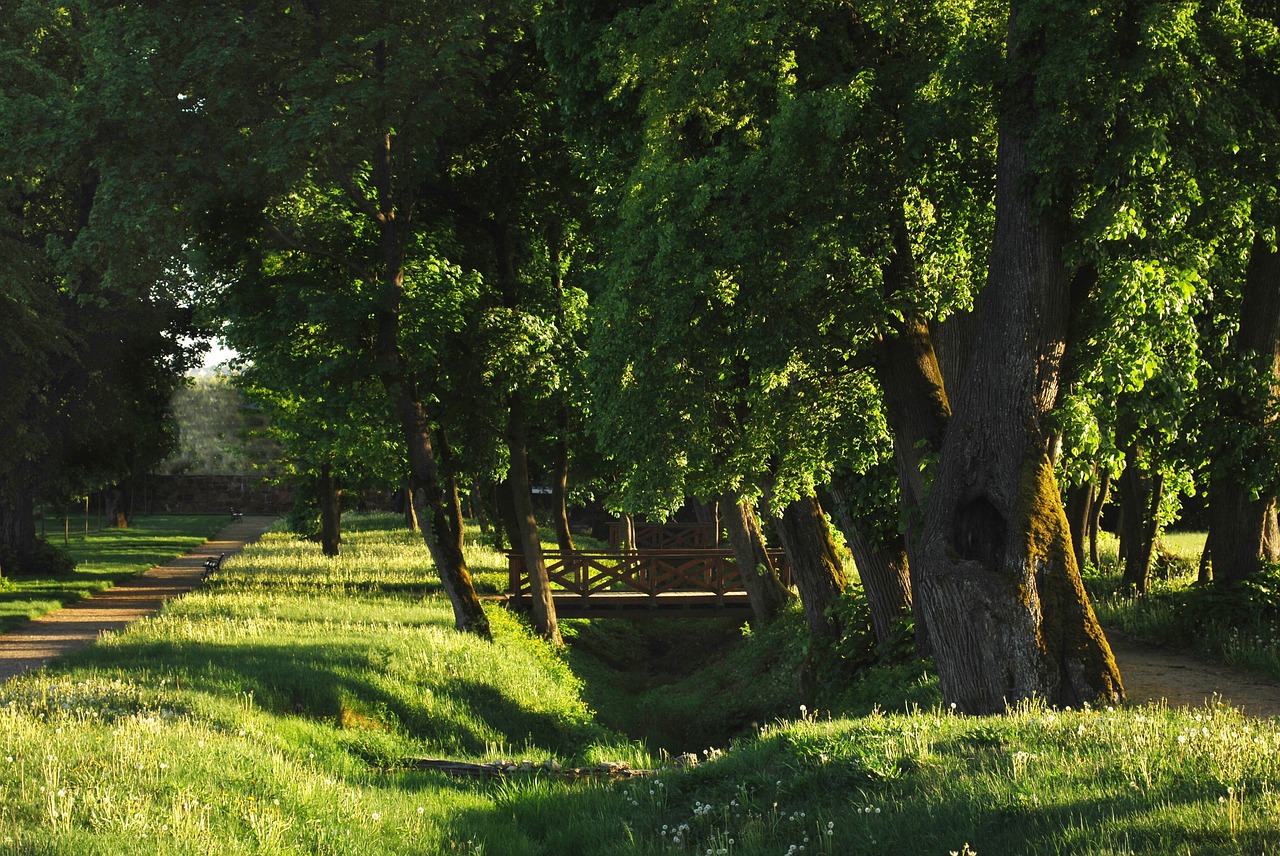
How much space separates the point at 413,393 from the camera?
65.5 ft

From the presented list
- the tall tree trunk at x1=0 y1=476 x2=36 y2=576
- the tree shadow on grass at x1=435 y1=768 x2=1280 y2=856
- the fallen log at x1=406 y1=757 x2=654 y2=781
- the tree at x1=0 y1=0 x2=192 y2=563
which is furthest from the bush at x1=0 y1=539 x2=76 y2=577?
the tree shadow on grass at x1=435 y1=768 x2=1280 y2=856

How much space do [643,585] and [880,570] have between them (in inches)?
443

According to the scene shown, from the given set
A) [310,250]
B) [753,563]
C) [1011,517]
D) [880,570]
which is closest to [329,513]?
→ [753,563]

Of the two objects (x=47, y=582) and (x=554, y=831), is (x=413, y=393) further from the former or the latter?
(x=47, y=582)

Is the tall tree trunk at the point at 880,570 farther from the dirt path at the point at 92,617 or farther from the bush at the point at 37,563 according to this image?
the bush at the point at 37,563

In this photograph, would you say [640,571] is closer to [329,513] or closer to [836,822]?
[329,513]

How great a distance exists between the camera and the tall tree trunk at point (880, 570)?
1575cm

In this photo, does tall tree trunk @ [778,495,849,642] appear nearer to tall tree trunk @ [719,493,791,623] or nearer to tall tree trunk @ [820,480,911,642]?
tall tree trunk @ [820,480,911,642]

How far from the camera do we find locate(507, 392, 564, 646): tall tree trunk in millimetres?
22781

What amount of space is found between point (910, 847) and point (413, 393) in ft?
48.6

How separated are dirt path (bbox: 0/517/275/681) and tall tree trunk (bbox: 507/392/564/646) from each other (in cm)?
744

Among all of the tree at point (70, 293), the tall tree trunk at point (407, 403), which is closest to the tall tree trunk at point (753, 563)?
the tall tree trunk at point (407, 403)

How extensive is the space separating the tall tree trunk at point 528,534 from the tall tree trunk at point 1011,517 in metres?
12.6

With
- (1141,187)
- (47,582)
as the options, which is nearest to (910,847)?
(1141,187)
